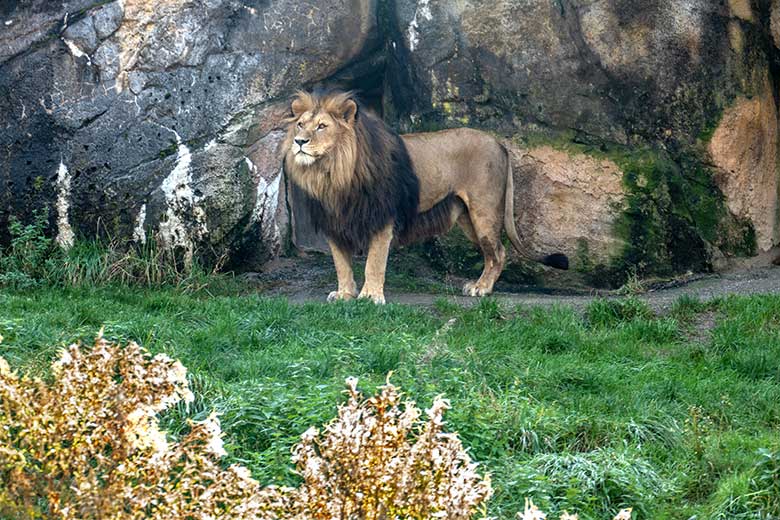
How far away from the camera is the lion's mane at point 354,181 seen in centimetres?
951

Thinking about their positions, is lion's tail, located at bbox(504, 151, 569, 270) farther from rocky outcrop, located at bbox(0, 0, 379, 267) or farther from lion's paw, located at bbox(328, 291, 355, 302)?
rocky outcrop, located at bbox(0, 0, 379, 267)

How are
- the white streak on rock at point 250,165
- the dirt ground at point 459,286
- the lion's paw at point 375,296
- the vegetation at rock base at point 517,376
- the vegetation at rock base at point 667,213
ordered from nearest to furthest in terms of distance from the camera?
the vegetation at rock base at point 517,376, the lion's paw at point 375,296, the dirt ground at point 459,286, the vegetation at rock base at point 667,213, the white streak on rock at point 250,165

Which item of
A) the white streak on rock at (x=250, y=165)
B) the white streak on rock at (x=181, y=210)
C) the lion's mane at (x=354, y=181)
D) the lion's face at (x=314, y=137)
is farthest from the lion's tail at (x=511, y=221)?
the white streak on rock at (x=181, y=210)

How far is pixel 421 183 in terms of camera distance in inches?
397

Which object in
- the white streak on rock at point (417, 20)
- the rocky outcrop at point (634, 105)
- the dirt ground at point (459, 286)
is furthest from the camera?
the white streak on rock at point (417, 20)

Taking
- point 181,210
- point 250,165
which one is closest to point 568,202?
point 250,165

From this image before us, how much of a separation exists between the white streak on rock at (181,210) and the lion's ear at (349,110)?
4.77ft

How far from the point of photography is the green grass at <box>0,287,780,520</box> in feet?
16.8

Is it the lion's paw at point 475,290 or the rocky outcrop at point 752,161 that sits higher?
the rocky outcrop at point 752,161

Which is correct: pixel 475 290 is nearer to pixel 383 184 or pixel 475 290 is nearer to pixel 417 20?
pixel 383 184

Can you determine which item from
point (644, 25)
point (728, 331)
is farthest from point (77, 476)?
point (644, 25)

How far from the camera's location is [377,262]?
31.8 ft

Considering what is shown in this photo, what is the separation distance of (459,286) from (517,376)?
167 inches

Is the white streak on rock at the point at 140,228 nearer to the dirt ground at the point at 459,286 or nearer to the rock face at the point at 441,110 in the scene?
the rock face at the point at 441,110
